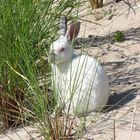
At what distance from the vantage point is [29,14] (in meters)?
4.38

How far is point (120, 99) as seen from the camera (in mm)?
4492

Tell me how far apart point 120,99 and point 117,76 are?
0.75 meters

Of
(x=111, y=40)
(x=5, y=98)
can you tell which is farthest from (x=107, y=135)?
(x=111, y=40)

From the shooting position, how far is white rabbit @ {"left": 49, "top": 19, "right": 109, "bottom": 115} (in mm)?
4137

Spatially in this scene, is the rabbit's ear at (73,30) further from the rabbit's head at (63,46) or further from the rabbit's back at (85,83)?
the rabbit's back at (85,83)

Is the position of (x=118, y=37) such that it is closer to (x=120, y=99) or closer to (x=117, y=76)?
(x=117, y=76)

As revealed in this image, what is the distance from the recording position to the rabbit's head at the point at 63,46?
13.8 ft

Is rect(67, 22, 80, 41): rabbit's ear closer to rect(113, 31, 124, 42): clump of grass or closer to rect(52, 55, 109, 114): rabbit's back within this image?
rect(52, 55, 109, 114): rabbit's back

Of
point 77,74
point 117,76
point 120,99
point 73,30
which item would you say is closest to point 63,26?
point 73,30

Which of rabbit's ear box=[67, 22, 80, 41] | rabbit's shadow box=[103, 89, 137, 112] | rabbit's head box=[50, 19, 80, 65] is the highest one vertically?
rabbit's ear box=[67, 22, 80, 41]

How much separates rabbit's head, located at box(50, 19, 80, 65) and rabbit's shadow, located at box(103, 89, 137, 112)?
0.50m

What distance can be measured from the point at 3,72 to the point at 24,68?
28cm

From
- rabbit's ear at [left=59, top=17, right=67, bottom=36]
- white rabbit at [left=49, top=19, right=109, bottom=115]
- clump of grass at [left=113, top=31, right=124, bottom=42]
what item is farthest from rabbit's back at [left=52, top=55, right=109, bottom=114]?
clump of grass at [left=113, top=31, right=124, bottom=42]

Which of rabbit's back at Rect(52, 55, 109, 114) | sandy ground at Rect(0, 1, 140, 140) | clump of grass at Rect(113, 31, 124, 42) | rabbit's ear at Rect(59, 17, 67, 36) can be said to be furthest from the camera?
clump of grass at Rect(113, 31, 124, 42)
